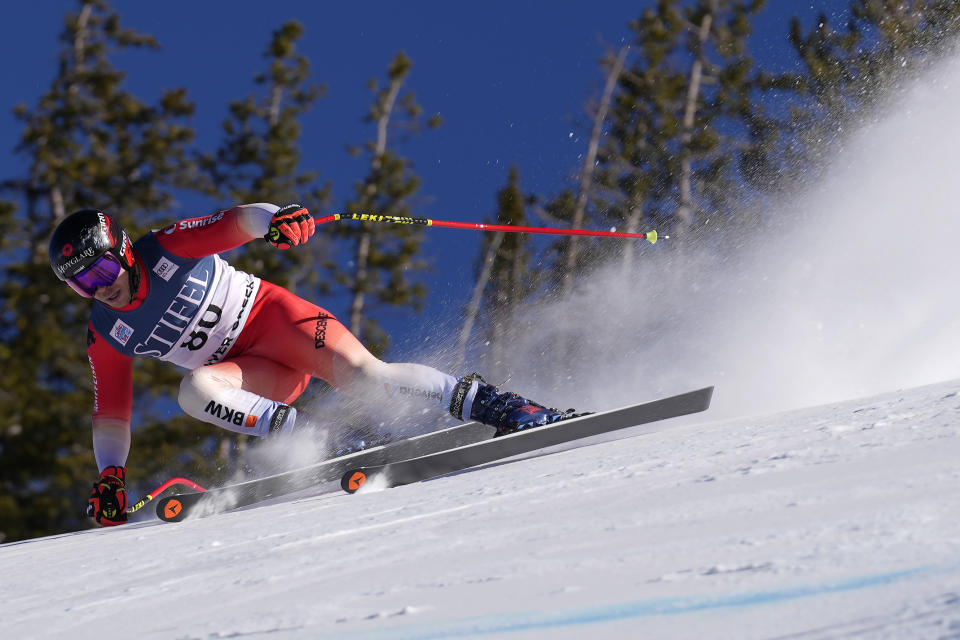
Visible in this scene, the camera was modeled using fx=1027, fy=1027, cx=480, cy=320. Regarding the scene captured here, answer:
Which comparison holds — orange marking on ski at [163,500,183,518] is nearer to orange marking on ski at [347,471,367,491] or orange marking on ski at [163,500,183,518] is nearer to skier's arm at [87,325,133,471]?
skier's arm at [87,325,133,471]

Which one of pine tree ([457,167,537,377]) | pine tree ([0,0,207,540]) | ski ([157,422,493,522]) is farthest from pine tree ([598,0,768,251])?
ski ([157,422,493,522])

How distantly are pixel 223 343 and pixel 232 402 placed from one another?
386 mm

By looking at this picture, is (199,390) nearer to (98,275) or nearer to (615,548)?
(98,275)

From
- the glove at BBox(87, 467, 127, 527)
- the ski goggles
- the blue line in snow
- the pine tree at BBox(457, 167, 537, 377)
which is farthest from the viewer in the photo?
the pine tree at BBox(457, 167, 537, 377)

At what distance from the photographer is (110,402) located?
4.48 meters

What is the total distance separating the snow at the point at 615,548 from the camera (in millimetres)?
1400

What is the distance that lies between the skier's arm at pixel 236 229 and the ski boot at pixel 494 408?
912 millimetres

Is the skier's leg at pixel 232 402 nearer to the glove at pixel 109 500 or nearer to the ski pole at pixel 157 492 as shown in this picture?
the ski pole at pixel 157 492

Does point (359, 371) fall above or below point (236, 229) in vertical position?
below

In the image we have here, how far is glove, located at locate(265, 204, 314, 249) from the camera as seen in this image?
383cm

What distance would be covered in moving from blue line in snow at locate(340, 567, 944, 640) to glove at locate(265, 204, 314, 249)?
8.00ft

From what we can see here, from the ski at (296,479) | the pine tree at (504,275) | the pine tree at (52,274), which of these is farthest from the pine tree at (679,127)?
the ski at (296,479)

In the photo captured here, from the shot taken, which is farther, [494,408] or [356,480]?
[494,408]

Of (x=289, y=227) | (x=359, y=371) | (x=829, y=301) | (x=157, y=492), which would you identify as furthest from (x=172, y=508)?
(x=829, y=301)
